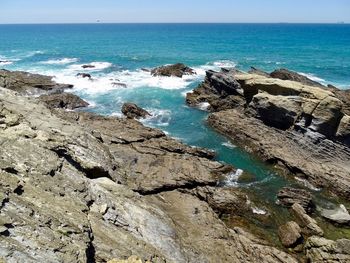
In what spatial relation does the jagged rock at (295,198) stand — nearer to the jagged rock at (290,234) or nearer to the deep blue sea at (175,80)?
the deep blue sea at (175,80)

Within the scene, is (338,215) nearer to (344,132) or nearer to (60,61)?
(344,132)

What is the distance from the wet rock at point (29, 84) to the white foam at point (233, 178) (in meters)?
34.5

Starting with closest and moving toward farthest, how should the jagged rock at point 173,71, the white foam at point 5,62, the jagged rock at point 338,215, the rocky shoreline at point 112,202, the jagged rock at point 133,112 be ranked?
the rocky shoreline at point 112,202, the jagged rock at point 338,215, the jagged rock at point 133,112, the jagged rock at point 173,71, the white foam at point 5,62

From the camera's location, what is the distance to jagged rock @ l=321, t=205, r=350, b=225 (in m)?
26.6

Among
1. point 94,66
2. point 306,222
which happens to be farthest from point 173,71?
point 306,222

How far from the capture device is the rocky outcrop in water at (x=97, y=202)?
11.7 m

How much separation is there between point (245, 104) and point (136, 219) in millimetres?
32079

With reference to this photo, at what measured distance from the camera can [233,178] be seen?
31.8 m

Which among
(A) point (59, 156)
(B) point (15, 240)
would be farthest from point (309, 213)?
(B) point (15, 240)

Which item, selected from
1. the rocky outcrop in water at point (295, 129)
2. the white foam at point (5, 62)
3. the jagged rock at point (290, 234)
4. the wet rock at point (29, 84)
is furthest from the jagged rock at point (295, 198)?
the white foam at point (5, 62)

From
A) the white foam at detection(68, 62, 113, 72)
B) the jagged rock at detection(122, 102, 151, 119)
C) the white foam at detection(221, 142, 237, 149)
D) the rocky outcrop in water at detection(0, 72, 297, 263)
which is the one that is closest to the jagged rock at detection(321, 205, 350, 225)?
the rocky outcrop in water at detection(0, 72, 297, 263)

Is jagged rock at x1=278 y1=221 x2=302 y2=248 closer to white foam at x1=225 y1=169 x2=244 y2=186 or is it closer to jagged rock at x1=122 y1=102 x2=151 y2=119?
white foam at x1=225 y1=169 x2=244 y2=186

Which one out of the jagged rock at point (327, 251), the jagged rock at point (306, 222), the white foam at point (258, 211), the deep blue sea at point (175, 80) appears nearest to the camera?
the jagged rock at point (327, 251)

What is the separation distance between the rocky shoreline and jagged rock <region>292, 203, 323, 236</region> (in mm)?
143
